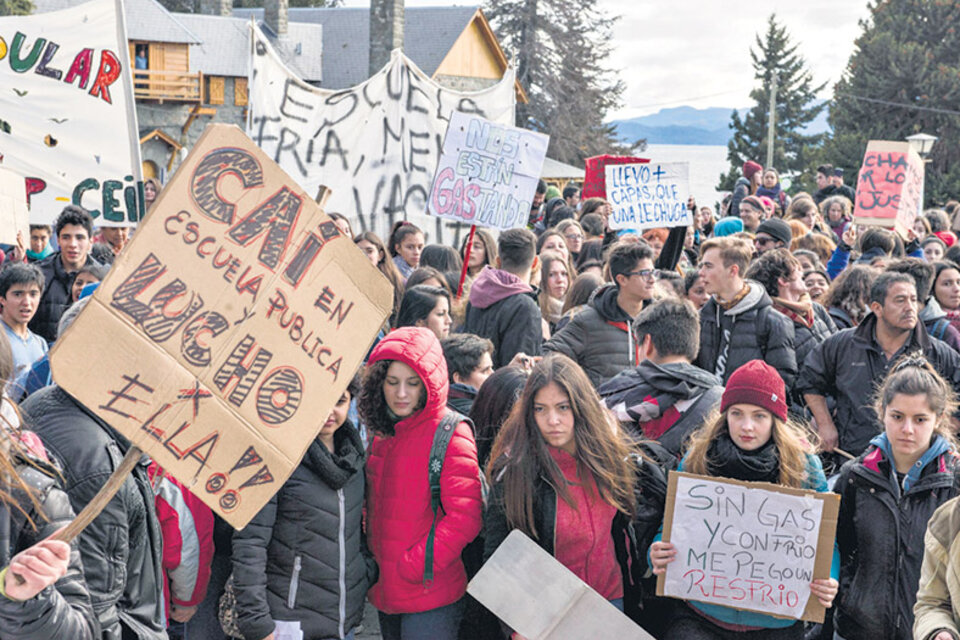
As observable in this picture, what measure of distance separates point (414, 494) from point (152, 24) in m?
47.5

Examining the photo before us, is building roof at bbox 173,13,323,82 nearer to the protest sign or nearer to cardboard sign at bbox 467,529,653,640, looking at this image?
the protest sign

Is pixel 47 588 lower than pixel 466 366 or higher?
lower

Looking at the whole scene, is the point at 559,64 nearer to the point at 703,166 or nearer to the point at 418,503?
the point at 418,503

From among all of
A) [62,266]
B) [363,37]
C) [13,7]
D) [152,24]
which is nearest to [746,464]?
[62,266]

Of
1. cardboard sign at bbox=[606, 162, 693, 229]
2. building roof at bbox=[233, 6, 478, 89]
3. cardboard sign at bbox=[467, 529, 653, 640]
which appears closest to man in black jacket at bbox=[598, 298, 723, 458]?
cardboard sign at bbox=[467, 529, 653, 640]

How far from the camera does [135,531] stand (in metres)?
3.30

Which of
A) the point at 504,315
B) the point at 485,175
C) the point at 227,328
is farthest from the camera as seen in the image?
the point at 485,175

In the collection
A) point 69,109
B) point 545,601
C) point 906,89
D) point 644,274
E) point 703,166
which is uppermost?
point 906,89

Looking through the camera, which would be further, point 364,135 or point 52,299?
point 364,135

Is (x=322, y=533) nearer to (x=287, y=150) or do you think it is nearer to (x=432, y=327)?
(x=432, y=327)

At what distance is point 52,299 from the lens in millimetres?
7043

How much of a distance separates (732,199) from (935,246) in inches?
226

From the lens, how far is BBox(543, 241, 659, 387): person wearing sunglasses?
5.75m

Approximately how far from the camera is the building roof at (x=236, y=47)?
48812 mm
